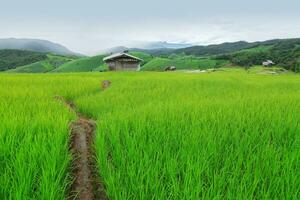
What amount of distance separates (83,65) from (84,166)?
98.8 meters

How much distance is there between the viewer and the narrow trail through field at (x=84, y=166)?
7.84 feet

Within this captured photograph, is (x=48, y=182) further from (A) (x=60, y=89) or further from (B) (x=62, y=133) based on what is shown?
(A) (x=60, y=89)

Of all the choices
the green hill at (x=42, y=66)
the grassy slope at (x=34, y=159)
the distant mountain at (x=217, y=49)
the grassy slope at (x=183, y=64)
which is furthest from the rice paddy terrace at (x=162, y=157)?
the distant mountain at (x=217, y=49)

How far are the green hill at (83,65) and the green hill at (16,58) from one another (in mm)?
28496

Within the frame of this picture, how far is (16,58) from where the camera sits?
13375 centimetres

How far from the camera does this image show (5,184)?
2.16 m

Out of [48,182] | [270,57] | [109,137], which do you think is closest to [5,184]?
[48,182]

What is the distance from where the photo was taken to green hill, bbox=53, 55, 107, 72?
95.6 metres

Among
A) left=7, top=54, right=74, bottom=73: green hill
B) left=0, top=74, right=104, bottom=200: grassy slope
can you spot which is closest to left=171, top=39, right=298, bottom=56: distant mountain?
left=7, top=54, right=74, bottom=73: green hill

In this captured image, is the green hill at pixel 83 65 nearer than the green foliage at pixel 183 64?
No

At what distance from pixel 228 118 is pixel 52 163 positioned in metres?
2.21

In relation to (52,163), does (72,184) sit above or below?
below

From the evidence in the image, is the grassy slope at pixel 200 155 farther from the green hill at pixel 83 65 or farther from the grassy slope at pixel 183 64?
the green hill at pixel 83 65

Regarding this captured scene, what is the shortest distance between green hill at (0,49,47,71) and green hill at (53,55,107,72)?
28.5 meters
